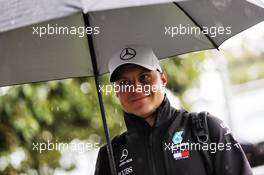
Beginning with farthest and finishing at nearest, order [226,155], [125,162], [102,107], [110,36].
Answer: [110,36], [102,107], [125,162], [226,155]

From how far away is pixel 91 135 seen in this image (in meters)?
7.53

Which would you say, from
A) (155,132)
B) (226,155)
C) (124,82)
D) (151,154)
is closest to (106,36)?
(124,82)

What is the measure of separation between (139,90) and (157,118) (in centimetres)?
A: 19

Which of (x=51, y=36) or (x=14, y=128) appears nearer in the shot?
(x=51, y=36)

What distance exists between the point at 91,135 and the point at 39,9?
471 centimetres

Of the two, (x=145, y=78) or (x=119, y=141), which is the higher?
(x=145, y=78)

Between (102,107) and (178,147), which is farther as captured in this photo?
(102,107)

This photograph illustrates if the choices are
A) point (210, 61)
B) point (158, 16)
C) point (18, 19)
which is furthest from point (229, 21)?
point (210, 61)

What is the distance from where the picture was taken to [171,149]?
11.7ft

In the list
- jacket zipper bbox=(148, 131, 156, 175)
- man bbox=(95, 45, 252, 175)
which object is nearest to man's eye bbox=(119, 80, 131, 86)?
man bbox=(95, 45, 252, 175)

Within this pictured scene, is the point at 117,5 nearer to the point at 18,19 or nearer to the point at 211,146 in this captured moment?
the point at 18,19

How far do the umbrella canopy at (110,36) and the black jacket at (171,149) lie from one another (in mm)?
766

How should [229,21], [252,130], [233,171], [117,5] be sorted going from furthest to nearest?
[252,130]
[229,21]
[233,171]
[117,5]

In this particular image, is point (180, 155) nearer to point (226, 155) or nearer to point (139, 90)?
point (226, 155)
